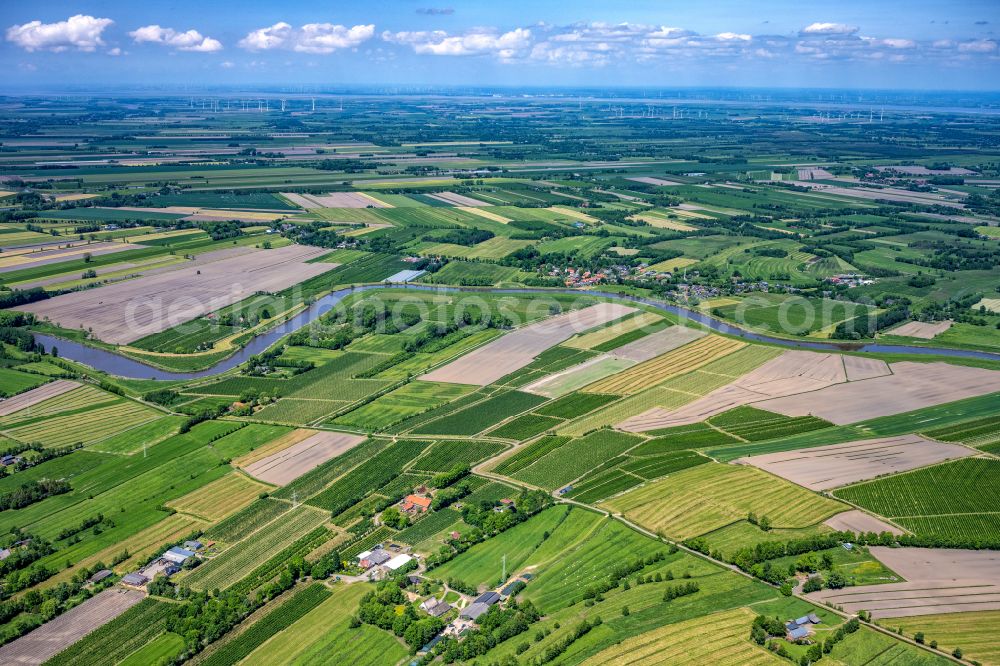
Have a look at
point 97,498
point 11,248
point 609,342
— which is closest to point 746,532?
point 609,342

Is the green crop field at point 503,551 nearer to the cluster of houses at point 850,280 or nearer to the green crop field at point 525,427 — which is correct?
the green crop field at point 525,427

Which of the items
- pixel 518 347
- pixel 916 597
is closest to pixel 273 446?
pixel 518 347

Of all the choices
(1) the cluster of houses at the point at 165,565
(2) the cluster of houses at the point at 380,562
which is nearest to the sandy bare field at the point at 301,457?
(1) the cluster of houses at the point at 165,565

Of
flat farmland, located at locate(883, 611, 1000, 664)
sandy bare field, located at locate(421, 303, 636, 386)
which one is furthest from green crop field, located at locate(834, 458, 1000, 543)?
sandy bare field, located at locate(421, 303, 636, 386)

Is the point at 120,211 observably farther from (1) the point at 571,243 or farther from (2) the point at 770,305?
(2) the point at 770,305

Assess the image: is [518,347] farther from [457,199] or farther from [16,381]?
[457,199]

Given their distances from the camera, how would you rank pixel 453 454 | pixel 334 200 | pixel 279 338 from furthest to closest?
pixel 334 200
pixel 279 338
pixel 453 454
